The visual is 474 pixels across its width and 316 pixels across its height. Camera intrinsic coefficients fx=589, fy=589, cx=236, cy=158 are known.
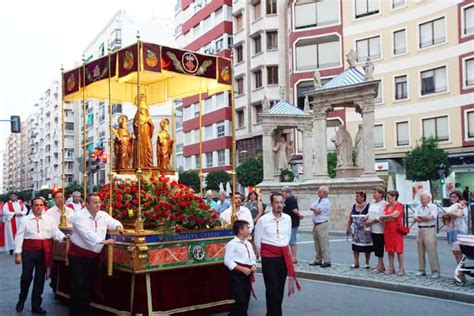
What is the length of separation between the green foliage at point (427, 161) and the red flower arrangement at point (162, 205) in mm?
26995

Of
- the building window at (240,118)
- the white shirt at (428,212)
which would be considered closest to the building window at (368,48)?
the building window at (240,118)

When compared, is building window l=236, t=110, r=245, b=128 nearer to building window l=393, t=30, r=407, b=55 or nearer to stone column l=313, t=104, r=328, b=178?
building window l=393, t=30, r=407, b=55

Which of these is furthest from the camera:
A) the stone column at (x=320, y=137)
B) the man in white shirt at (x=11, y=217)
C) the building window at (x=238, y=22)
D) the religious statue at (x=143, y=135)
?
the building window at (x=238, y=22)

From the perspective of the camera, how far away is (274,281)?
24.4ft

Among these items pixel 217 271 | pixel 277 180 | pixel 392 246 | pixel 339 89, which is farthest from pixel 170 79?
pixel 277 180

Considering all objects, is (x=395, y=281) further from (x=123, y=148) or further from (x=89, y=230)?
(x=89, y=230)

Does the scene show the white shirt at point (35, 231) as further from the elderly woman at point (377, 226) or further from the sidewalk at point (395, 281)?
the elderly woman at point (377, 226)

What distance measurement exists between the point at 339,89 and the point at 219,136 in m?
34.0

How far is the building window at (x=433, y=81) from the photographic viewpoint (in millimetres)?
38719

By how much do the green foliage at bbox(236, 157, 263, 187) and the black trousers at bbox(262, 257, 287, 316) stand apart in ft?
115

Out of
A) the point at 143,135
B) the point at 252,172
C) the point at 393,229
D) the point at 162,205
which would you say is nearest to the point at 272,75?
the point at 252,172

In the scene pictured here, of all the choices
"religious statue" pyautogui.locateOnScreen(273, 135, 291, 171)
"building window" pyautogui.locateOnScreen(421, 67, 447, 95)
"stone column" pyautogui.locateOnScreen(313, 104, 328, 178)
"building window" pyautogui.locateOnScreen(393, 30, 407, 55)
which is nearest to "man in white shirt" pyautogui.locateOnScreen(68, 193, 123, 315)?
"stone column" pyautogui.locateOnScreen(313, 104, 328, 178)

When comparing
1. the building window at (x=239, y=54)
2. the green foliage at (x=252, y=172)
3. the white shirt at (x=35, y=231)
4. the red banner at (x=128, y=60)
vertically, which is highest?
the building window at (x=239, y=54)

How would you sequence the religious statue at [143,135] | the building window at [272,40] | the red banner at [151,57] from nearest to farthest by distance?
the red banner at [151,57] < the religious statue at [143,135] < the building window at [272,40]
